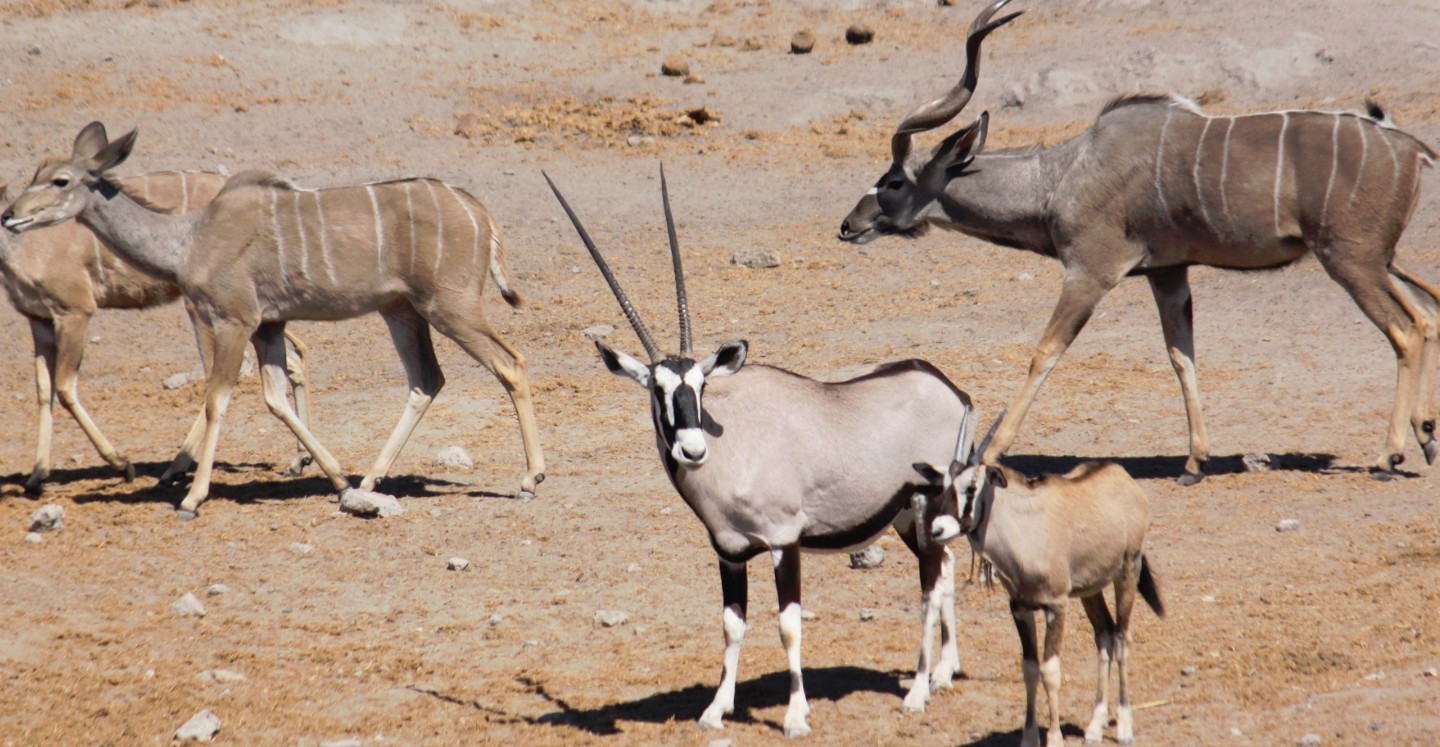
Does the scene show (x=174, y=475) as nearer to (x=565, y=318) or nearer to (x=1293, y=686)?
(x=565, y=318)

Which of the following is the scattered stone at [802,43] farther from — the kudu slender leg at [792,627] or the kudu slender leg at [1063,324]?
the kudu slender leg at [792,627]

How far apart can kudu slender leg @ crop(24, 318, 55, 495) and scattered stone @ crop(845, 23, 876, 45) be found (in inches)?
578

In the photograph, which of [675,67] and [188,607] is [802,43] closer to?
[675,67]

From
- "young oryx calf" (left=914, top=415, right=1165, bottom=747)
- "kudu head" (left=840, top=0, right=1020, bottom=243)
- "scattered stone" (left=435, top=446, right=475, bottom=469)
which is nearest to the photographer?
"young oryx calf" (left=914, top=415, right=1165, bottom=747)

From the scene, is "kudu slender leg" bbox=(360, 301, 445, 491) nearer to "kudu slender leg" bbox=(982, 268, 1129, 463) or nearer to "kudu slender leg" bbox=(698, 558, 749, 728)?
"kudu slender leg" bbox=(982, 268, 1129, 463)

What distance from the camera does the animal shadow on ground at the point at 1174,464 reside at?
9.62 meters

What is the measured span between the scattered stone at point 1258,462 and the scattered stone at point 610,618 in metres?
4.23

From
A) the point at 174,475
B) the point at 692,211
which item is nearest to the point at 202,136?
the point at 692,211

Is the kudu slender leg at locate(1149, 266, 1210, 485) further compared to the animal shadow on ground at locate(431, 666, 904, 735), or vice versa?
the kudu slender leg at locate(1149, 266, 1210, 485)

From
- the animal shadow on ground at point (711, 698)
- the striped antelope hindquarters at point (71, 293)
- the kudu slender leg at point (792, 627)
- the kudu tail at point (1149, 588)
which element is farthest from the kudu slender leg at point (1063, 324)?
the striped antelope hindquarters at point (71, 293)

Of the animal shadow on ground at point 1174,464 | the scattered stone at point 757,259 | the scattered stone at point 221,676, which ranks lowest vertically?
the scattered stone at point 757,259

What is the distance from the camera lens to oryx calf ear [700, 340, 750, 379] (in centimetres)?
604

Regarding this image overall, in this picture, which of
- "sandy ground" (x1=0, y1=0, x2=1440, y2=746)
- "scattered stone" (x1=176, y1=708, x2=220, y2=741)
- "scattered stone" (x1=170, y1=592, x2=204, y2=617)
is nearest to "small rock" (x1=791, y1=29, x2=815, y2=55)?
"sandy ground" (x1=0, y1=0, x2=1440, y2=746)

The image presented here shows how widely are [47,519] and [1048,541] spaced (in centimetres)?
635
